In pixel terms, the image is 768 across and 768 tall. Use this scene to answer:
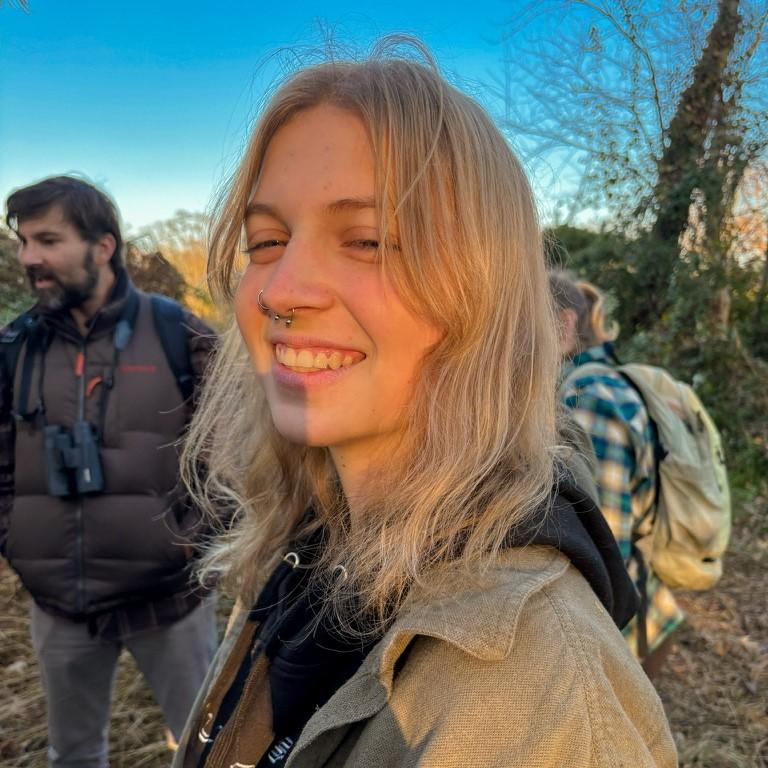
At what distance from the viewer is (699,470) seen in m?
2.29

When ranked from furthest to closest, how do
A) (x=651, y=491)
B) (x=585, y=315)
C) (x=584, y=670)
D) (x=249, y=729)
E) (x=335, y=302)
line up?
(x=585, y=315) < (x=651, y=491) < (x=249, y=729) < (x=335, y=302) < (x=584, y=670)

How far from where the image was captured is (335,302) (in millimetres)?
1001

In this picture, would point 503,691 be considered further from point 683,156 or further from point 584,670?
point 683,156

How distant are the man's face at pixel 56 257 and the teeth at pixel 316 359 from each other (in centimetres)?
171

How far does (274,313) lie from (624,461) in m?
1.67

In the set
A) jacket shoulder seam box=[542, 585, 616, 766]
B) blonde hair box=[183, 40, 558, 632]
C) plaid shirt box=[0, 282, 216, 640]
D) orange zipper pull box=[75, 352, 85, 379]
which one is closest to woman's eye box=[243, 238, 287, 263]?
blonde hair box=[183, 40, 558, 632]

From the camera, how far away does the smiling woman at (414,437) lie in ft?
2.57

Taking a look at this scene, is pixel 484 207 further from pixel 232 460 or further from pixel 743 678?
pixel 743 678

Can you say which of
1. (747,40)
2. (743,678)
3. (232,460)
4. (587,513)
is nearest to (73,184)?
(232,460)

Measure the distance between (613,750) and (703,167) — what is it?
684 cm

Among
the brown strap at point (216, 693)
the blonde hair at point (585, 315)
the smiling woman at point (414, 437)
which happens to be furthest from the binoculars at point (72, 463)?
the blonde hair at point (585, 315)

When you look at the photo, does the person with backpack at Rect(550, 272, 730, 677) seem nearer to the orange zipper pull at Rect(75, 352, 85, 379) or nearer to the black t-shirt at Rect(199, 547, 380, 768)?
the black t-shirt at Rect(199, 547, 380, 768)

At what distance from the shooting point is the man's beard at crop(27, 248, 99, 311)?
2.31m

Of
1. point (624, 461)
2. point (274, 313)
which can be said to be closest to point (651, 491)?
point (624, 461)
